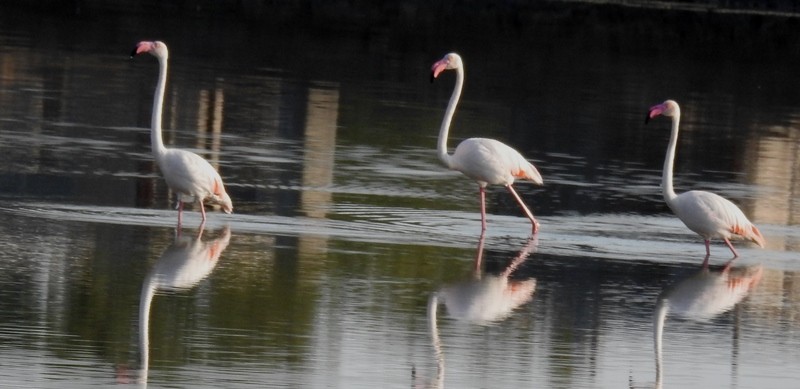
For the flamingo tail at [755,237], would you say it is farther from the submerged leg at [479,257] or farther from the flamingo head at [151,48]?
the flamingo head at [151,48]

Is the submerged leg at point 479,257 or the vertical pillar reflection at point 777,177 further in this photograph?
the vertical pillar reflection at point 777,177

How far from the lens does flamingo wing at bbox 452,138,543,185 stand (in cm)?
1537

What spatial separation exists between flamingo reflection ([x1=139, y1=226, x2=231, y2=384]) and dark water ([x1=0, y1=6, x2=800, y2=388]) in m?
0.03

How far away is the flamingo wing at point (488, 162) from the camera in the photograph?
1537 cm

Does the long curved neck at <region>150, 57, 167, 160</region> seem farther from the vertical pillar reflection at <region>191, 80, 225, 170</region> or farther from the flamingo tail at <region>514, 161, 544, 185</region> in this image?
the flamingo tail at <region>514, 161, 544, 185</region>

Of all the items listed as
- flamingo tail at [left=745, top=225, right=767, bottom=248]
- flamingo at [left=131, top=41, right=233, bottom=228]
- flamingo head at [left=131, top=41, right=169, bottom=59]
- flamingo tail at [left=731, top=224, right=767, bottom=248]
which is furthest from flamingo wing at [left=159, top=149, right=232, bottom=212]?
flamingo tail at [left=745, top=225, right=767, bottom=248]

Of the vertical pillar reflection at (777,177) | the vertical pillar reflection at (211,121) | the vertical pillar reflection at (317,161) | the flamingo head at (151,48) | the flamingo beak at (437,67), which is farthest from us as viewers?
the vertical pillar reflection at (211,121)

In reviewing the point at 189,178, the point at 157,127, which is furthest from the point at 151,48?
the point at 189,178

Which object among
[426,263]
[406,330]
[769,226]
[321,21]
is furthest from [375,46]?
[406,330]

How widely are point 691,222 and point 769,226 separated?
2.51m

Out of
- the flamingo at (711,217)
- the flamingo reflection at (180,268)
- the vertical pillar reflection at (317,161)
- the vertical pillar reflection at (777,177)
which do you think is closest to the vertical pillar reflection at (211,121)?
the vertical pillar reflection at (317,161)

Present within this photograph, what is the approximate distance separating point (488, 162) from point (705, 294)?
3.28m

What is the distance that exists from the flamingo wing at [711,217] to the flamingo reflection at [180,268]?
146 inches

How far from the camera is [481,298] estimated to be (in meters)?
11.8
